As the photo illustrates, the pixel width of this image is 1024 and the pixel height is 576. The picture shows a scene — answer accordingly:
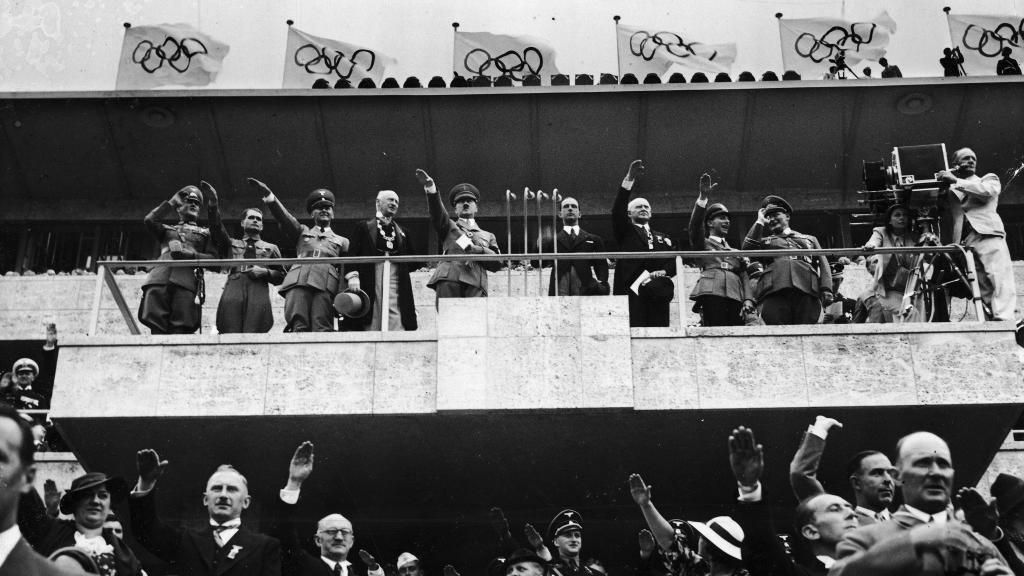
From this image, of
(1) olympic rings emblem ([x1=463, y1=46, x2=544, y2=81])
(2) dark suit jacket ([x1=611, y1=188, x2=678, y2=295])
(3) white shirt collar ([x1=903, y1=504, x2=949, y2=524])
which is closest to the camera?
(3) white shirt collar ([x1=903, y1=504, x2=949, y2=524])

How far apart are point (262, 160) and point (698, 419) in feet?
29.9

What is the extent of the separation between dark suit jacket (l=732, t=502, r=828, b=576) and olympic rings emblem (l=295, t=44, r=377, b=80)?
11361mm

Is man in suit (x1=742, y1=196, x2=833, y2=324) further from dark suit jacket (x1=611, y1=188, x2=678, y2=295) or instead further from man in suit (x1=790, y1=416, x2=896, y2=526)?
man in suit (x1=790, y1=416, x2=896, y2=526)

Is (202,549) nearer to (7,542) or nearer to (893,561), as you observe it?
(7,542)

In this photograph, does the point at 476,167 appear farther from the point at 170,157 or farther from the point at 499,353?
the point at 499,353

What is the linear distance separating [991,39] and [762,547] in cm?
1250

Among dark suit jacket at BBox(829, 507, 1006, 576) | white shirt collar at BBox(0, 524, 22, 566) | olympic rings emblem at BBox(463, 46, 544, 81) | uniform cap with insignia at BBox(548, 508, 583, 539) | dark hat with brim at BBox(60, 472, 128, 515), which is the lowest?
dark suit jacket at BBox(829, 507, 1006, 576)

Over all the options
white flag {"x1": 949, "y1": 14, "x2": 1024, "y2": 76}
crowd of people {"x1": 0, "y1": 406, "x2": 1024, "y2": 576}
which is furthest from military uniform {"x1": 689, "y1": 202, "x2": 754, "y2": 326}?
white flag {"x1": 949, "y1": 14, "x2": 1024, "y2": 76}

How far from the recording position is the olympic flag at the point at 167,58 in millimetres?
16719

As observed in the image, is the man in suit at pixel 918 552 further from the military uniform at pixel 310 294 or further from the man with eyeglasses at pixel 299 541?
the military uniform at pixel 310 294

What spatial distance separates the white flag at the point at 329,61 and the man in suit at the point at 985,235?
28.4ft

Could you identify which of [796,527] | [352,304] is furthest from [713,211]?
[796,527]

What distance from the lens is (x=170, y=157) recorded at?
1692 cm

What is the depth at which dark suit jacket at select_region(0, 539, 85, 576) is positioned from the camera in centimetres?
364
